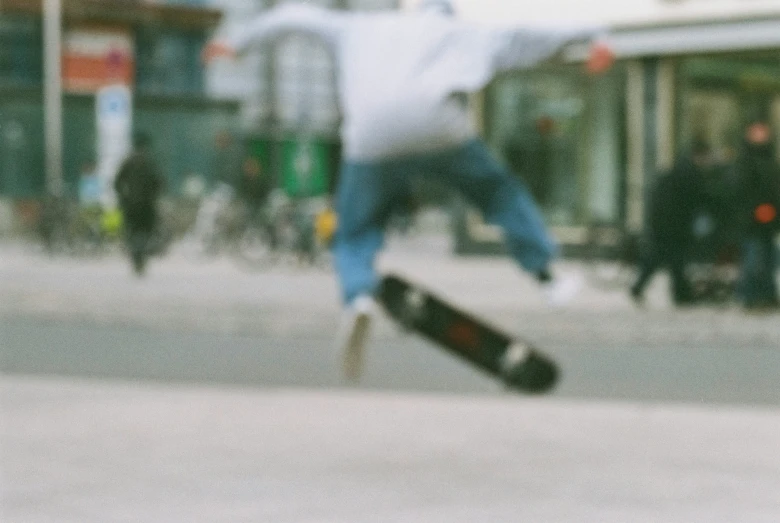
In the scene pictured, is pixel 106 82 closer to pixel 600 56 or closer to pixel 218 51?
pixel 218 51

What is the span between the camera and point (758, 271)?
16.0 meters

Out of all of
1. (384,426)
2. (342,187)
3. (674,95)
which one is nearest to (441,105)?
(342,187)

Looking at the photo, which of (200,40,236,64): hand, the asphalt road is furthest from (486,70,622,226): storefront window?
(200,40,236,64): hand

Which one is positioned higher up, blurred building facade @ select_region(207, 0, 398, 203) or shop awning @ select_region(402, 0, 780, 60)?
shop awning @ select_region(402, 0, 780, 60)

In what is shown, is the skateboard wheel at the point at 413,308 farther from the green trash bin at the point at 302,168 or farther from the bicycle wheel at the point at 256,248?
the green trash bin at the point at 302,168

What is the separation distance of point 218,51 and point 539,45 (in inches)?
54.5

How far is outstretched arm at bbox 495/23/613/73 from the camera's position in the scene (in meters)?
6.23

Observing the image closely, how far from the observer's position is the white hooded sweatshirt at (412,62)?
6.27m

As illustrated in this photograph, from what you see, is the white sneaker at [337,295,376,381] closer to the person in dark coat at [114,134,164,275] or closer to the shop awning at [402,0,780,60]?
the person in dark coat at [114,134,164,275]

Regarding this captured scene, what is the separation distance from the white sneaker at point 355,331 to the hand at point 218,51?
113 centimetres

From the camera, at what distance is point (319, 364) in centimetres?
1019

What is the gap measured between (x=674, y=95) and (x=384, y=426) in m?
19.0

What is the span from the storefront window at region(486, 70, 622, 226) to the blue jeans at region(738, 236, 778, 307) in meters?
9.83

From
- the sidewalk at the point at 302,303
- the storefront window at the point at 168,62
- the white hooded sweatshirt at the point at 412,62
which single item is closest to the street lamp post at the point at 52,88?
the storefront window at the point at 168,62
